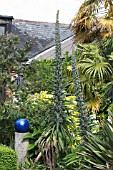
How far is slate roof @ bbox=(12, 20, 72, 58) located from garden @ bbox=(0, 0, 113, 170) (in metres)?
5.89

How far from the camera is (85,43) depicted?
11.2m

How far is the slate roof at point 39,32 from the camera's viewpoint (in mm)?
18031

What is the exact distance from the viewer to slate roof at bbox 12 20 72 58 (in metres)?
18.0

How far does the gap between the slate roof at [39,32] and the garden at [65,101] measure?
5.89 meters

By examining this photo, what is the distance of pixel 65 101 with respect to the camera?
669 cm

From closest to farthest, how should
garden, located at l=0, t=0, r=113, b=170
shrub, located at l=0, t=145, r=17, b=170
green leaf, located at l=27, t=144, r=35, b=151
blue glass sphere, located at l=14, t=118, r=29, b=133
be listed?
garden, located at l=0, t=0, r=113, b=170
shrub, located at l=0, t=145, r=17, b=170
green leaf, located at l=27, t=144, r=35, b=151
blue glass sphere, located at l=14, t=118, r=29, b=133

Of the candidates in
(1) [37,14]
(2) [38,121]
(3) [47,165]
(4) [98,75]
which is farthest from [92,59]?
(1) [37,14]

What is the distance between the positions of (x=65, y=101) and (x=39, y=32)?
13.3m

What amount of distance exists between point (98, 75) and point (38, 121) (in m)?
2.84

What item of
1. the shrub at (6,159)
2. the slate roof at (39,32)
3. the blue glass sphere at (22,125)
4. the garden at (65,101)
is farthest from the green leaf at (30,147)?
the slate roof at (39,32)

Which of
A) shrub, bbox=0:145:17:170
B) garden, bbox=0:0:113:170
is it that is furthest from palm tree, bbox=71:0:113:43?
shrub, bbox=0:145:17:170

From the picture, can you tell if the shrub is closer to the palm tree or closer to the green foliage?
the green foliage

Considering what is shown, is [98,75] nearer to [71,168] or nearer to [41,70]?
[41,70]

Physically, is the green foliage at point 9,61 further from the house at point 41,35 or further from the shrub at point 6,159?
the house at point 41,35
